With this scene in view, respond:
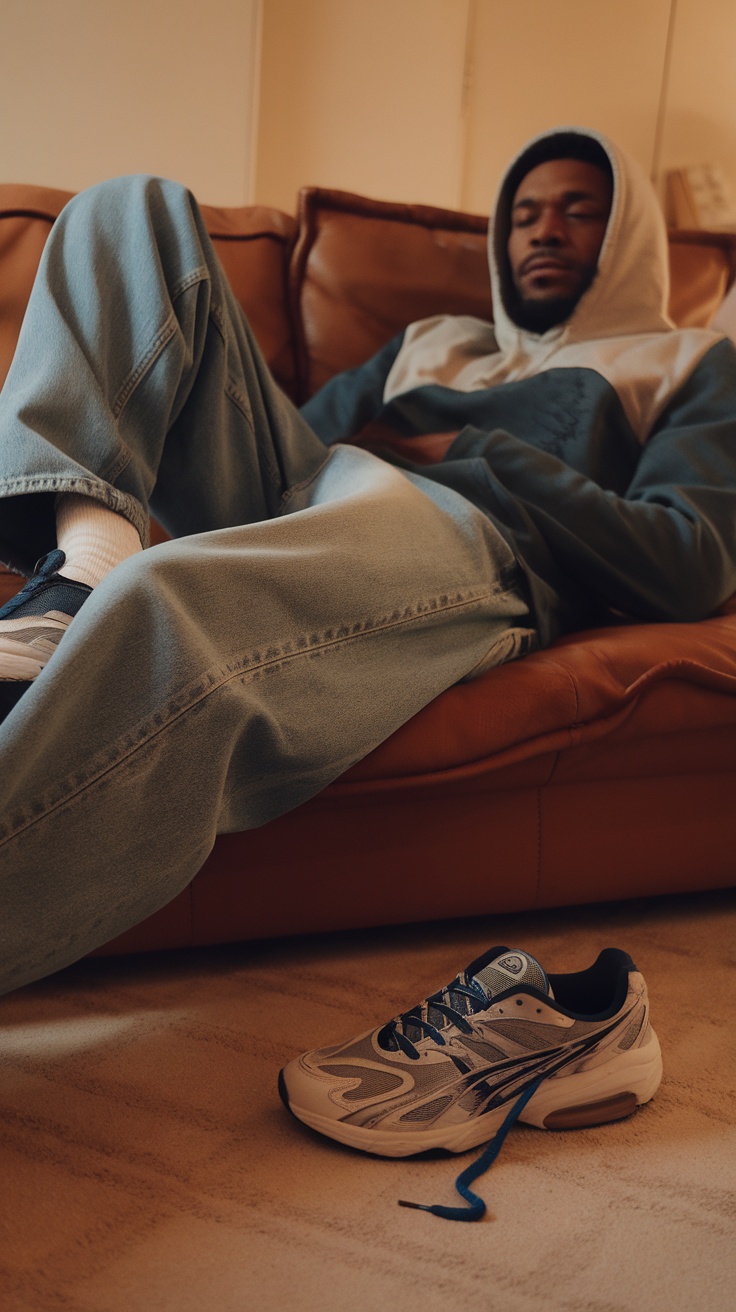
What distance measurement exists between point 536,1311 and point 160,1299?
7.6 inches

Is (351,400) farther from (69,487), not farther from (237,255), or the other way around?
(69,487)

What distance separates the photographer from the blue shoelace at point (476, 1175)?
625 millimetres

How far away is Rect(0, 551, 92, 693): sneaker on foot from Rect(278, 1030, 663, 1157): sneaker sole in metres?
0.33

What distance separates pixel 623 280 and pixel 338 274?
425 mm

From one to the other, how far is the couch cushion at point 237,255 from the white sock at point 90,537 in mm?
674

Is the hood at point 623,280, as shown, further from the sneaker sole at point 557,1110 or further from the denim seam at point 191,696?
the sneaker sole at point 557,1110

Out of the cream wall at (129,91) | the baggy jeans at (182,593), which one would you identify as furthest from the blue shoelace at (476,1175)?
the cream wall at (129,91)

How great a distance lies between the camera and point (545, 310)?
153 centimetres

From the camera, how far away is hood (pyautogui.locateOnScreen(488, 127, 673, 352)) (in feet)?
4.97

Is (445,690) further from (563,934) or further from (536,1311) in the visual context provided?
(536,1311)

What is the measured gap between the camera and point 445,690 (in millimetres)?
963

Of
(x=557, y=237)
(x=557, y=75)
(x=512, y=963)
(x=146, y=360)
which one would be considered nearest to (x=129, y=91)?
(x=557, y=237)

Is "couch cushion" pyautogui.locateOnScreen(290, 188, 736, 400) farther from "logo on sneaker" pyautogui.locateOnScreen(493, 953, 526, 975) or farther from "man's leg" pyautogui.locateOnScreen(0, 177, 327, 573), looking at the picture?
"logo on sneaker" pyautogui.locateOnScreen(493, 953, 526, 975)

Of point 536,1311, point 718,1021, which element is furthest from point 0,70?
point 536,1311
